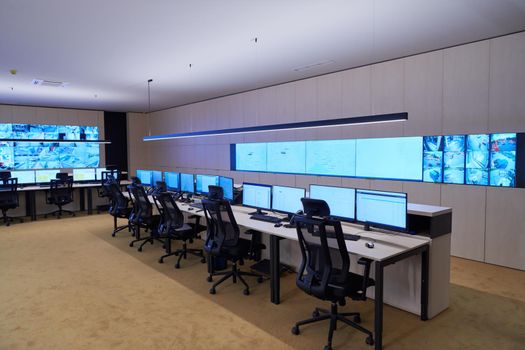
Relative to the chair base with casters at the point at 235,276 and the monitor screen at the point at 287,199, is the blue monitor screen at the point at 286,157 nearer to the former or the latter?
the monitor screen at the point at 287,199

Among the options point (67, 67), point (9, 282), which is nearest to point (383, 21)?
point (67, 67)

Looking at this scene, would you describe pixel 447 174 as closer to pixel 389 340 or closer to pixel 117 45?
pixel 389 340

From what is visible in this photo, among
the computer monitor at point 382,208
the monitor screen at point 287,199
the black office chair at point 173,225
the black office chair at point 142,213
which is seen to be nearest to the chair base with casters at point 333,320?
the computer monitor at point 382,208

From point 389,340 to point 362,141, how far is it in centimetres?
388

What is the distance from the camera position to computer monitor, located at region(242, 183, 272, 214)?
4664mm

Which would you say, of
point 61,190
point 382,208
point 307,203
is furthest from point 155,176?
point 382,208

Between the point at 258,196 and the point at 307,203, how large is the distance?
1.47 metres

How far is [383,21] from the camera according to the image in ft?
13.2

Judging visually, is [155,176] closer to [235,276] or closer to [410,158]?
[235,276]

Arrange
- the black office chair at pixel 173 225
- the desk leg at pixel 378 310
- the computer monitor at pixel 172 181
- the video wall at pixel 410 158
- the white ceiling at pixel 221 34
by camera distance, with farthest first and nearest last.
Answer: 1. the computer monitor at pixel 172 181
2. the black office chair at pixel 173 225
3. the video wall at pixel 410 158
4. the white ceiling at pixel 221 34
5. the desk leg at pixel 378 310

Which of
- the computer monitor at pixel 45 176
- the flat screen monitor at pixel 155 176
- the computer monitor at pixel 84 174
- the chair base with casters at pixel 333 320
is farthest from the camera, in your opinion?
the computer monitor at pixel 84 174

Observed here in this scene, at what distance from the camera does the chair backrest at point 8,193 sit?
8000mm

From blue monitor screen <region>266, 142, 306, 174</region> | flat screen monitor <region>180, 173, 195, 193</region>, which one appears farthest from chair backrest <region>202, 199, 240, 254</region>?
blue monitor screen <region>266, 142, 306, 174</region>

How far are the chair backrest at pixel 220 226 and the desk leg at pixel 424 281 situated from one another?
1961 millimetres
